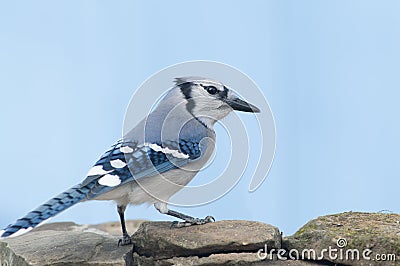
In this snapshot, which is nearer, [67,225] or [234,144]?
[234,144]

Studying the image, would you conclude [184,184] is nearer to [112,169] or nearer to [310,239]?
[112,169]

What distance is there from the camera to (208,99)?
5199 mm

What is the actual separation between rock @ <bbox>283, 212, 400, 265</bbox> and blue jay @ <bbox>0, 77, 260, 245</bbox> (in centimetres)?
78

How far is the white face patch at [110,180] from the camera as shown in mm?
4590

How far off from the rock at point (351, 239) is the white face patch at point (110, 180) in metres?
1.23

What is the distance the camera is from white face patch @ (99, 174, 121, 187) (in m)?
4.59

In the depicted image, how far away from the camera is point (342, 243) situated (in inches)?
174

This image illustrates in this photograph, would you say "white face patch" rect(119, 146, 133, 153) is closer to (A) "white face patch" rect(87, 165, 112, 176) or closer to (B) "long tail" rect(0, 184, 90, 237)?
(A) "white face patch" rect(87, 165, 112, 176)

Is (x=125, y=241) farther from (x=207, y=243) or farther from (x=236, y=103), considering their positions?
(x=236, y=103)

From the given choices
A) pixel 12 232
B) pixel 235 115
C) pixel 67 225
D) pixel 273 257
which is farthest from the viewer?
pixel 67 225

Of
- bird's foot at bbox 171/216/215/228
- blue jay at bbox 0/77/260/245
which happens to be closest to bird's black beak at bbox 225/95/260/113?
blue jay at bbox 0/77/260/245

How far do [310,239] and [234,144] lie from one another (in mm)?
884

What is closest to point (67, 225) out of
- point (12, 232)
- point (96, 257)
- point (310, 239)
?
point (96, 257)

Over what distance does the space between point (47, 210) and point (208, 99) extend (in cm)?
153
